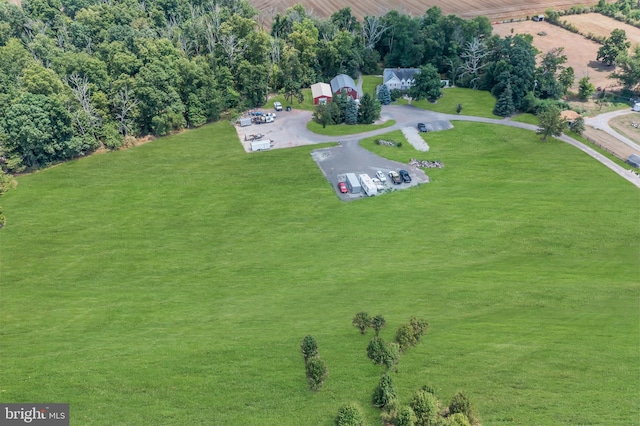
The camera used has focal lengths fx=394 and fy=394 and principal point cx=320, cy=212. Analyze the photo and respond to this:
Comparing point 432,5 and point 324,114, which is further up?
point 432,5

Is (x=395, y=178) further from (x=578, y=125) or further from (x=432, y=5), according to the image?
(x=432, y=5)

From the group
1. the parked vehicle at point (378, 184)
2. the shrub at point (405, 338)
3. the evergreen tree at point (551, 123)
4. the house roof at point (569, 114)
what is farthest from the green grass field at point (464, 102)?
the shrub at point (405, 338)

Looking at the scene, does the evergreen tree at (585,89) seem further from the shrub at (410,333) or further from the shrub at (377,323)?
the shrub at (377,323)

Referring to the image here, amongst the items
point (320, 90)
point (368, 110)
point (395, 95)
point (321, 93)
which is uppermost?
point (320, 90)

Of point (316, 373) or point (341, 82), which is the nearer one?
point (316, 373)

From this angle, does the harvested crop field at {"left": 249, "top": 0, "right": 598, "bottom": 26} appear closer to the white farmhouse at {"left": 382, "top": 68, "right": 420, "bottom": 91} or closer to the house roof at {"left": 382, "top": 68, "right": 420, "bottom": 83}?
the house roof at {"left": 382, "top": 68, "right": 420, "bottom": 83}

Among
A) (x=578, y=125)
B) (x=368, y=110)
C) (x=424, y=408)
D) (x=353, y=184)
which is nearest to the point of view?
(x=424, y=408)

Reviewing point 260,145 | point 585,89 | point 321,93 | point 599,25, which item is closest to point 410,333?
point 260,145

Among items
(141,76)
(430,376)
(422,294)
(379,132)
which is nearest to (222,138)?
(141,76)
